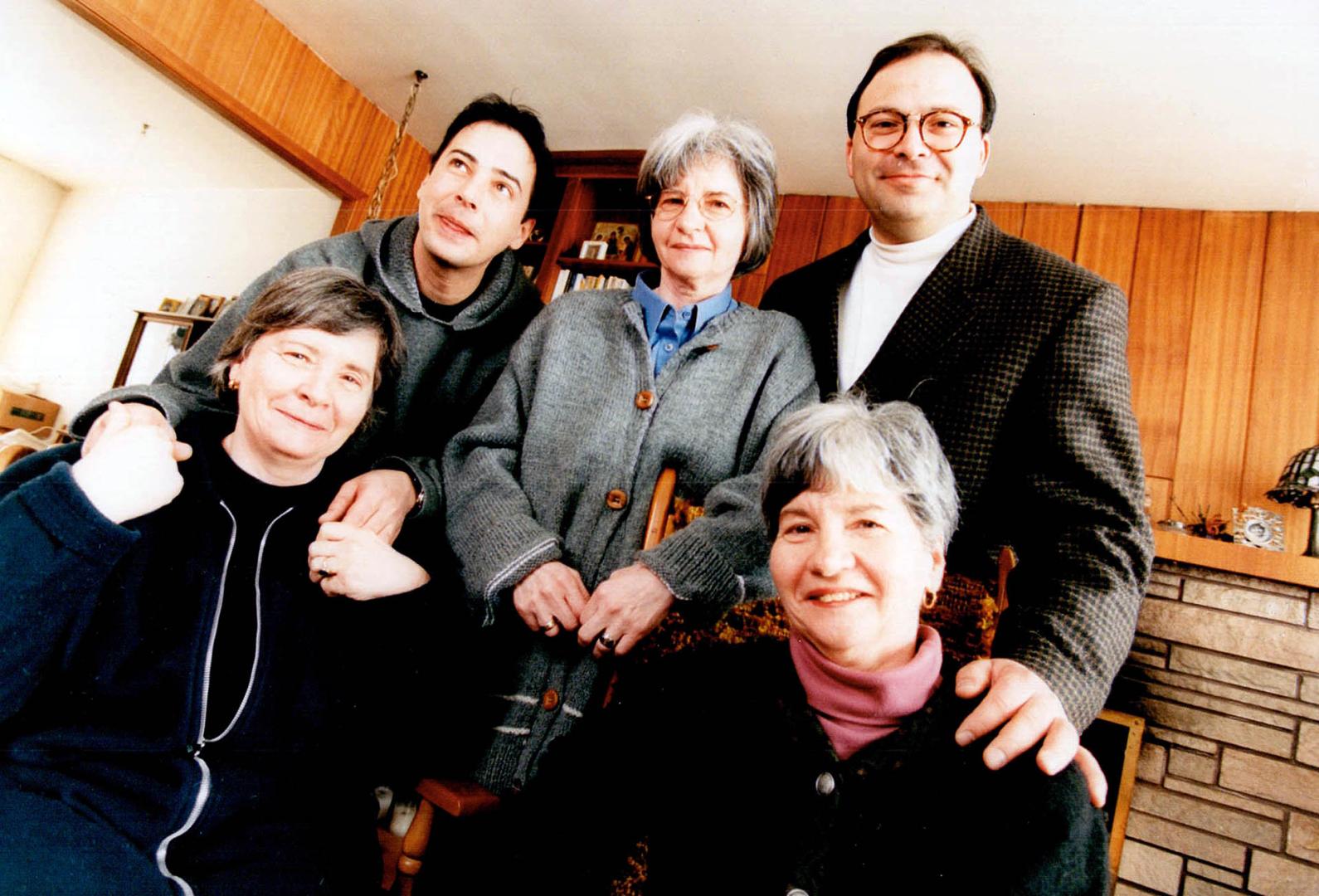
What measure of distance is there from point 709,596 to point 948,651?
1.11ft

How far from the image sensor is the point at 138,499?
0.90 meters

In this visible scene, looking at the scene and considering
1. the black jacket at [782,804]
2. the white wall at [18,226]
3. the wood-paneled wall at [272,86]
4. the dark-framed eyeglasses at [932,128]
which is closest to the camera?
the black jacket at [782,804]

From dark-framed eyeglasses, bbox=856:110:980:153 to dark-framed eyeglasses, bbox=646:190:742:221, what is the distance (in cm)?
30

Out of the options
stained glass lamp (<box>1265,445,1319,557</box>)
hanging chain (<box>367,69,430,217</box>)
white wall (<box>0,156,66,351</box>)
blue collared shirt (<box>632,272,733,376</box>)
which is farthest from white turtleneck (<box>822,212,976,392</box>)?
hanging chain (<box>367,69,430,217</box>)

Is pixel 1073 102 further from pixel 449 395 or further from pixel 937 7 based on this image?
pixel 449 395

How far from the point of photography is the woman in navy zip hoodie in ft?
2.67

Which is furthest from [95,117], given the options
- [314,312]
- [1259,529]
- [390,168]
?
[1259,529]

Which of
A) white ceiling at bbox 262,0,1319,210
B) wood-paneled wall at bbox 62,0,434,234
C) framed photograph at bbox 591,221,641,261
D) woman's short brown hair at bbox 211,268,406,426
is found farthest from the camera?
framed photograph at bbox 591,221,641,261

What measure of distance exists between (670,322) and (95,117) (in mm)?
3301

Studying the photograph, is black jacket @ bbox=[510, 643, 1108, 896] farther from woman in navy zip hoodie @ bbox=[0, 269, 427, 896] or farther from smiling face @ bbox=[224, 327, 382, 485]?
smiling face @ bbox=[224, 327, 382, 485]

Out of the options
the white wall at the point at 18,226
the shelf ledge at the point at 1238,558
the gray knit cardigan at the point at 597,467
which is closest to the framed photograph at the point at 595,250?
the white wall at the point at 18,226

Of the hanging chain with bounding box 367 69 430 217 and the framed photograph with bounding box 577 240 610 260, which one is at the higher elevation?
the hanging chain with bounding box 367 69 430 217

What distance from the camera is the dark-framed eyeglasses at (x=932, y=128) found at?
1.22 meters

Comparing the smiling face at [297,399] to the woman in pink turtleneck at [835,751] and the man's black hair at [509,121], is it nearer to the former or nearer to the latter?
the woman in pink turtleneck at [835,751]
